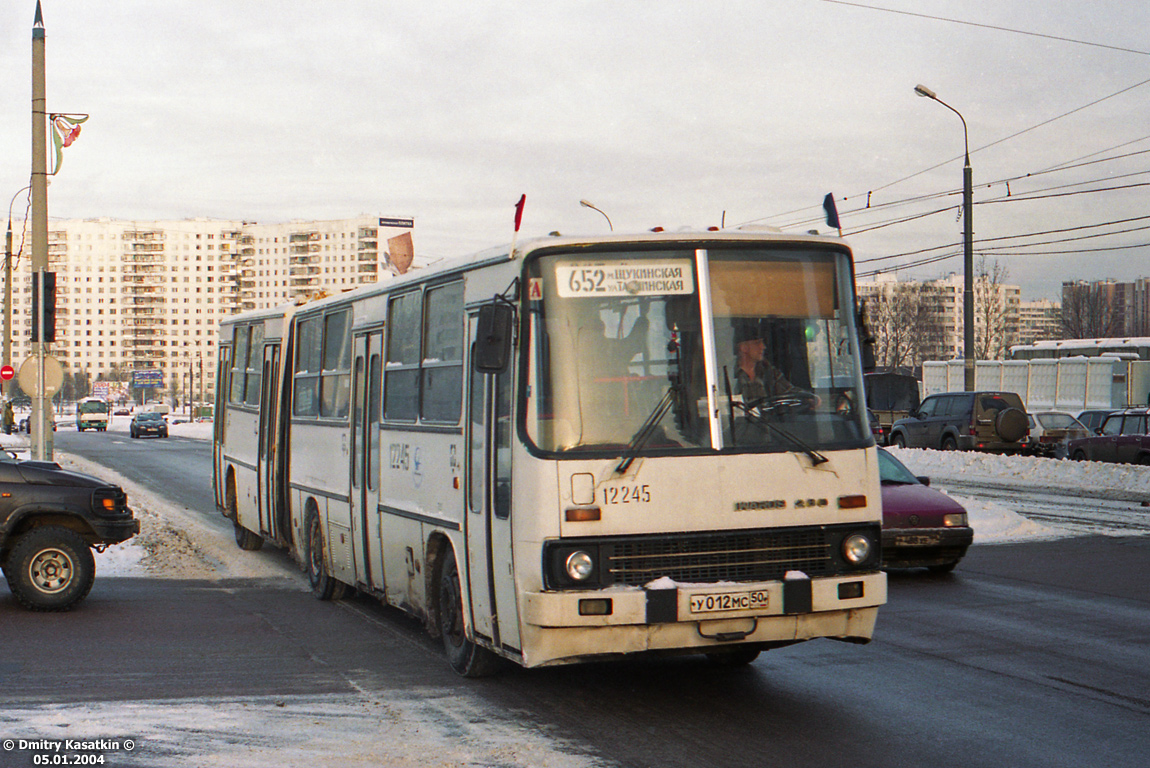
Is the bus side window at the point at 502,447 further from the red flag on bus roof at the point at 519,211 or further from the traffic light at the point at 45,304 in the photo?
the traffic light at the point at 45,304

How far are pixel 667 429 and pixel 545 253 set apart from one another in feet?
3.94

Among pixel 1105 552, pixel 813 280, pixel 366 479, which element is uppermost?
pixel 813 280

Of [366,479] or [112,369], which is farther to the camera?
[112,369]

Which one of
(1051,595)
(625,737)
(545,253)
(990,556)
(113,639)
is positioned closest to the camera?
(625,737)

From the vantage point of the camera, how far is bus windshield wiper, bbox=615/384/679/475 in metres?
6.71

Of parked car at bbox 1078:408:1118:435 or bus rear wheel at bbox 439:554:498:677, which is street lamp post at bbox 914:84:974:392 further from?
bus rear wheel at bbox 439:554:498:677

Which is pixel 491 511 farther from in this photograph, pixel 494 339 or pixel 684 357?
pixel 684 357

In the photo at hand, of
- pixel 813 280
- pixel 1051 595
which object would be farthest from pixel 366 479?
pixel 1051 595

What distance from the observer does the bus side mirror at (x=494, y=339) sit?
22.2 feet

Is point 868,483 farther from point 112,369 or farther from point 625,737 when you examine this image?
point 112,369

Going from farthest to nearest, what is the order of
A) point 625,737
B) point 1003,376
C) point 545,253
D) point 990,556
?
1. point 1003,376
2. point 990,556
3. point 545,253
4. point 625,737

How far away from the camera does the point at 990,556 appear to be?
49.5 ft

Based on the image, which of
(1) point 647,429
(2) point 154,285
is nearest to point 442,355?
(1) point 647,429

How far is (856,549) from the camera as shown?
23.3 feet
